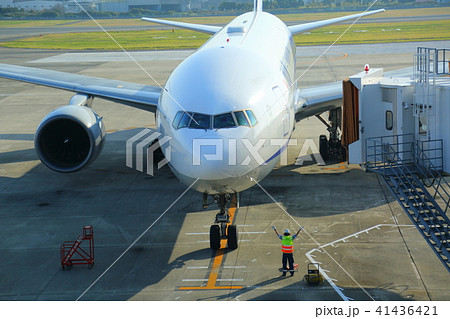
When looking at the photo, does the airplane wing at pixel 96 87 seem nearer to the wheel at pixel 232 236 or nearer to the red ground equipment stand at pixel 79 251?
the red ground equipment stand at pixel 79 251

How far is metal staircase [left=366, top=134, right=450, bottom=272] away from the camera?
44.7 feet

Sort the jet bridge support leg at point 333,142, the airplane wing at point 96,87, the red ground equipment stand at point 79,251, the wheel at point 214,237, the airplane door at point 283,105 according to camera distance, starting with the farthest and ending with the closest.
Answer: the jet bridge support leg at point 333,142 < the airplane wing at point 96,87 < the airplane door at point 283,105 < the wheel at point 214,237 < the red ground equipment stand at point 79,251

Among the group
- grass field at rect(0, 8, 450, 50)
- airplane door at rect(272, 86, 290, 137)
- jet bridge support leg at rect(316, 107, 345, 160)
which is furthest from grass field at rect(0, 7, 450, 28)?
airplane door at rect(272, 86, 290, 137)

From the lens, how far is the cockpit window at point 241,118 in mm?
14836

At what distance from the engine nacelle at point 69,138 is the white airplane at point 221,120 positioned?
3cm

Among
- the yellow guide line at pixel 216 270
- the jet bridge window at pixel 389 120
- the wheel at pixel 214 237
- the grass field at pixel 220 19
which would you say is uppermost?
the grass field at pixel 220 19

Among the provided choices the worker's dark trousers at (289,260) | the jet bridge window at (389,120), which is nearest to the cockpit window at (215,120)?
the worker's dark trousers at (289,260)

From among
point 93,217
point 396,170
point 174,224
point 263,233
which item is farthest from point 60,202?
point 396,170

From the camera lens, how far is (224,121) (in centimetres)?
1464

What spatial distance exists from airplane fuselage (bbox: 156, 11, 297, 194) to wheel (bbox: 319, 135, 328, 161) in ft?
20.3

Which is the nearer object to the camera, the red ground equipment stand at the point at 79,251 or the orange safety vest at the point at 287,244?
the orange safety vest at the point at 287,244

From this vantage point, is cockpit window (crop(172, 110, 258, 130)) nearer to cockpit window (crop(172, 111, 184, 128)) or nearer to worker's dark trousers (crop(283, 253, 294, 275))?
cockpit window (crop(172, 111, 184, 128))

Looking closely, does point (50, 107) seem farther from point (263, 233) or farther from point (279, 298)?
point (279, 298)

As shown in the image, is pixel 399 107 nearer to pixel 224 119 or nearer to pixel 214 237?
pixel 224 119
